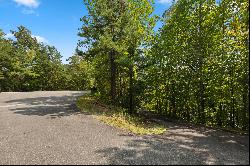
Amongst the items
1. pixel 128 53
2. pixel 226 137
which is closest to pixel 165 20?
pixel 128 53

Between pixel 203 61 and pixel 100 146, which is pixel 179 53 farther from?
pixel 100 146

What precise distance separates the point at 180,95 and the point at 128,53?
6.06 meters

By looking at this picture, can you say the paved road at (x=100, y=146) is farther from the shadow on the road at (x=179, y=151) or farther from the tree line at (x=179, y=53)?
the tree line at (x=179, y=53)

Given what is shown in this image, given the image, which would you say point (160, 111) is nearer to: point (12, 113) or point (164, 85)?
point (164, 85)

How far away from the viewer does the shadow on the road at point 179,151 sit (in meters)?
8.99

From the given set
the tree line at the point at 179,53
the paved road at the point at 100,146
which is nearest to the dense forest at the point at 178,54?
the tree line at the point at 179,53

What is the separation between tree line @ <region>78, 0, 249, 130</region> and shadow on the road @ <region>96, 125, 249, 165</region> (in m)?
7.02

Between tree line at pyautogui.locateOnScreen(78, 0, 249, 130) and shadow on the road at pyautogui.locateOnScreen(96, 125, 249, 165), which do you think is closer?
shadow on the road at pyautogui.locateOnScreen(96, 125, 249, 165)

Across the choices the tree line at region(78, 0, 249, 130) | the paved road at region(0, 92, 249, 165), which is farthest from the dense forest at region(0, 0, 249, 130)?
the paved road at region(0, 92, 249, 165)

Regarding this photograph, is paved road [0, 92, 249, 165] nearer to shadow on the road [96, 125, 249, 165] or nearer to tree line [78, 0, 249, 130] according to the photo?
shadow on the road [96, 125, 249, 165]

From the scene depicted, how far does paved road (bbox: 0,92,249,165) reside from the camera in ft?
31.0

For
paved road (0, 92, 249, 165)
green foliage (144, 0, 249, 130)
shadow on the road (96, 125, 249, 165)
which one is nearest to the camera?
shadow on the road (96, 125, 249, 165)

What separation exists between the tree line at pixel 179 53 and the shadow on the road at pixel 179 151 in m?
7.02

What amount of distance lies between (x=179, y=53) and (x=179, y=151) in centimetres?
1220
